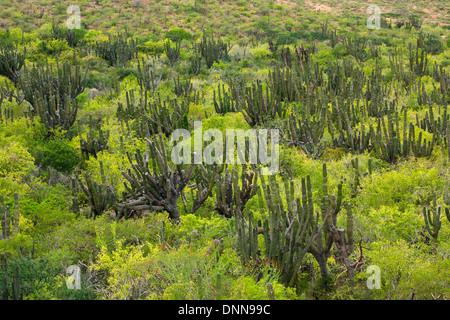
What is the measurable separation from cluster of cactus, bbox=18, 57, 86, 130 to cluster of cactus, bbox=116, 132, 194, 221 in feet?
17.8

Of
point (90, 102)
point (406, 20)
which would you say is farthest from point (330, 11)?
point (90, 102)

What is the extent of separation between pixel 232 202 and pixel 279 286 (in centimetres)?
283

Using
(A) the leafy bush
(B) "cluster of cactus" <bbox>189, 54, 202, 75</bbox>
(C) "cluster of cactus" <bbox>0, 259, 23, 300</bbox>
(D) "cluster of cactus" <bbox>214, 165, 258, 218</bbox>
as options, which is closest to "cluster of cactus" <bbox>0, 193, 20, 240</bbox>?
(C) "cluster of cactus" <bbox>0, 259, 23, 300</bbox>

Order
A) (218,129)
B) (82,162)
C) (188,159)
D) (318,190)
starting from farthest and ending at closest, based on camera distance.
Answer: (218,129) < (82,162) < (188,159) < (318,190)

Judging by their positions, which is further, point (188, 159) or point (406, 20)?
point (406, 20)

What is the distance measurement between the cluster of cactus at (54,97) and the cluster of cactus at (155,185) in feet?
17.8

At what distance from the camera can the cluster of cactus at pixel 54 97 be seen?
12.1m

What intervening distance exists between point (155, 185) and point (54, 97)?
6399 mm

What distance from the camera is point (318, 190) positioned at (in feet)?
28.8

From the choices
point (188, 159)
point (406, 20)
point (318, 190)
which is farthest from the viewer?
point (406, 20)

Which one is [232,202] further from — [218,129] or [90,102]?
[90,102]

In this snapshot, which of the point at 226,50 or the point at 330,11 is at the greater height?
the point at 330,11

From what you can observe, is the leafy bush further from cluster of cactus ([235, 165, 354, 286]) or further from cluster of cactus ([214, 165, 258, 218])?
cluster of cactus ([235, 165, 354, 286])

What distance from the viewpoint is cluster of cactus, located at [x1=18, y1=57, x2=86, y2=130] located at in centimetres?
1211
